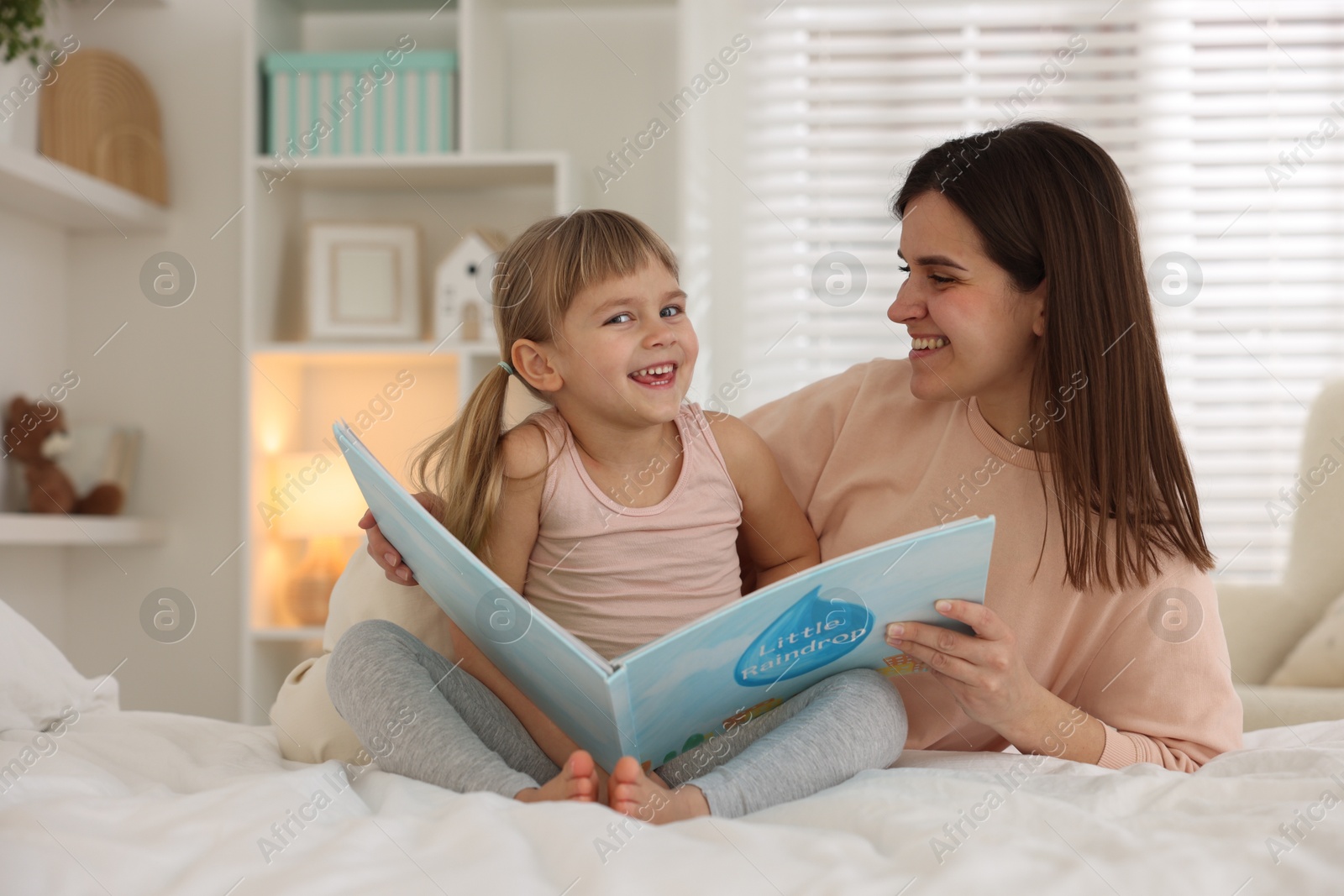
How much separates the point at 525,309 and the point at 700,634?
22.8 inches

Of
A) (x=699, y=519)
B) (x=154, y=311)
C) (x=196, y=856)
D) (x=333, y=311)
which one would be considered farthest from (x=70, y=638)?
(x=196, y=856)

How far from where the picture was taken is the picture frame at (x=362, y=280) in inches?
97.8

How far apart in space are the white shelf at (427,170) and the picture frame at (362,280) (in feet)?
0.36

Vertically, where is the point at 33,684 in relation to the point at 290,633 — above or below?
above

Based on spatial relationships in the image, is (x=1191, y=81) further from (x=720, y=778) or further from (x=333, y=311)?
(x=720, y=778)

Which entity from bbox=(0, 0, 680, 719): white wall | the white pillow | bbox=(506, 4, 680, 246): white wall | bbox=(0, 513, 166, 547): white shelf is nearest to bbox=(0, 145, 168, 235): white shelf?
bbox=(0, 0, 680, 719): white wall

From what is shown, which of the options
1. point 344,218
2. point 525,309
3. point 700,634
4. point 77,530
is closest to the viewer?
point 700,634

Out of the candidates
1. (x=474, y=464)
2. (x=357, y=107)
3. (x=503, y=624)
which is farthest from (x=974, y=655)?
(x=357, y=107)

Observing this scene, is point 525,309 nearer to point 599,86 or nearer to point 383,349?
point 383,349

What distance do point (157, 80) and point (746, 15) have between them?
4.76ft

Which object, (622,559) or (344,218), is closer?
(622,559)

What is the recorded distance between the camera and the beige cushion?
1.70 meters

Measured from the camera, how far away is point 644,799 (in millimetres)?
776

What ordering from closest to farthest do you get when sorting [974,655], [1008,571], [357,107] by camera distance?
1. [974,655]
2. [1008,571]
3. [357,107]
